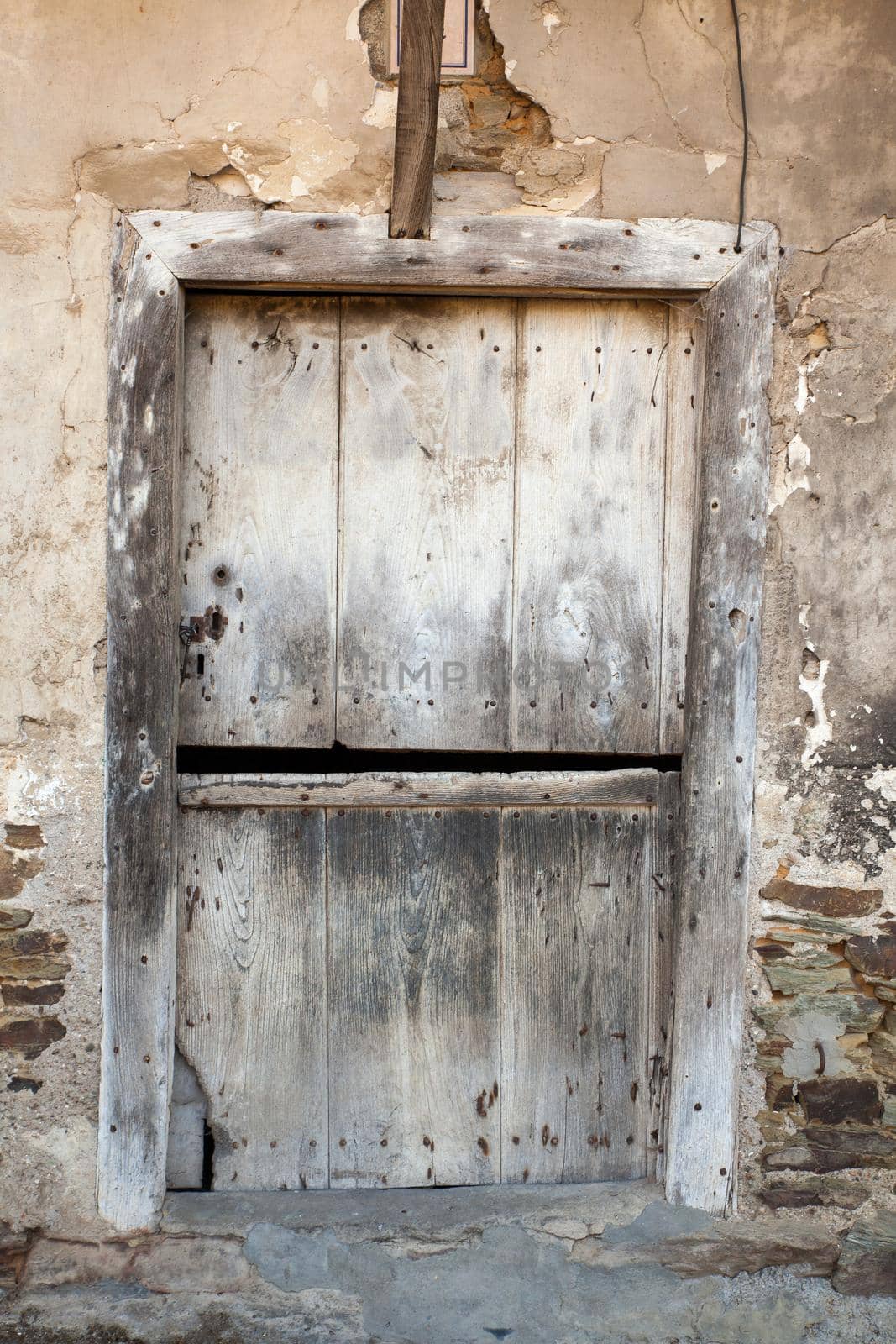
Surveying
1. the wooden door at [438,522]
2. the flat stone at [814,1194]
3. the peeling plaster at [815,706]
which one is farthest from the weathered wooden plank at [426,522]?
the flat stone at [814,1194]

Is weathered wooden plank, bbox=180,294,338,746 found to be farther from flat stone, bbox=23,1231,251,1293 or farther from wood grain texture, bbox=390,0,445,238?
flat stone, bbox=23,1231,251,1293

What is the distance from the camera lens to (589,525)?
2041 mm

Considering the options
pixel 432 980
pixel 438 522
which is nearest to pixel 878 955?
pixel 432 980

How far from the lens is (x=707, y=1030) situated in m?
2.01

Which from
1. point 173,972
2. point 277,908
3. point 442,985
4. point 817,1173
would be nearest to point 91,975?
point 173,972

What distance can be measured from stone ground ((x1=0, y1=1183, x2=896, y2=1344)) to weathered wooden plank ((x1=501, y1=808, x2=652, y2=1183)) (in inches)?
4.8

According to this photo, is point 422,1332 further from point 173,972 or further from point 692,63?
point 692,63

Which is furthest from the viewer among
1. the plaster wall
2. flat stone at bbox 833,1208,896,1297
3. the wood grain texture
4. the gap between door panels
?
the gap between door panels

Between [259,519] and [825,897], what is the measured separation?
1.39 metres

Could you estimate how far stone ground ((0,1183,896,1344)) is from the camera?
1.90m

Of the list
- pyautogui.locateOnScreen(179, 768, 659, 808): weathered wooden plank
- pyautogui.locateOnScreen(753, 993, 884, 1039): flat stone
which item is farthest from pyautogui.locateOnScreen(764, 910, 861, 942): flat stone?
pyautogui.locateOnScreen(179, 768, 659, 808): weathered wooden plank

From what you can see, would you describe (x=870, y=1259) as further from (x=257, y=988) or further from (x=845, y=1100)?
(x=257, y=988)

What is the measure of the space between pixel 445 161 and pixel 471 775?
1.21m

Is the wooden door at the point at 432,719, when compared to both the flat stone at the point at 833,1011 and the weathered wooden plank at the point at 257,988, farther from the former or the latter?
the flat stone at the point at 833,1011
